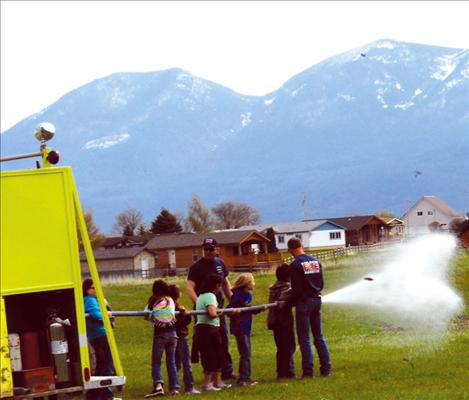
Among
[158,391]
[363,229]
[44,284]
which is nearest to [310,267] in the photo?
[158,391]

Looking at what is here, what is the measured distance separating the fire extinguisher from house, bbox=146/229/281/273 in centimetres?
8273

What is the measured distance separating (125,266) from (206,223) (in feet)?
200

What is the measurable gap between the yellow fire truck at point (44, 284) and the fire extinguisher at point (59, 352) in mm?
10

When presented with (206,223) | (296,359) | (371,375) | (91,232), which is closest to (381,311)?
(296,359)

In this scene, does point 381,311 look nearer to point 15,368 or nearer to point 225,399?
point 225,399

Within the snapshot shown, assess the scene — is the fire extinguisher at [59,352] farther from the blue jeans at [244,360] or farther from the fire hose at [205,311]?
the blue jeans at [244,360]

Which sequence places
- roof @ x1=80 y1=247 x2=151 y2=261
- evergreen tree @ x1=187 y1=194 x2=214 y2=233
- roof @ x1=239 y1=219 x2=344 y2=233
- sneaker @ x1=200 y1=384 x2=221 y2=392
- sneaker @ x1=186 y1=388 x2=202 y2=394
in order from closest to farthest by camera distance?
sneaker @ x1=186 y1=388 x2=202 y2=394, sneaker @ x1=200 y1=384 x2=221 y2=392, roof @ x1=80 y1=247 x2=151 y2=261, roof @ x1=239 y1=219 x2=344 y2=233, evergreen tree @ x1=187 y1=194 x2=214 y2=233

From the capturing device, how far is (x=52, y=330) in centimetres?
1393

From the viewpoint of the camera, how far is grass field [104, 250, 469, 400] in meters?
15.2

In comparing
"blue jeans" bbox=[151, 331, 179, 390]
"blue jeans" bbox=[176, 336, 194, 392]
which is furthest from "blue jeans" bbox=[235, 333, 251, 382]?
"blue jeans" bbox=[151, 331, 179, 390]

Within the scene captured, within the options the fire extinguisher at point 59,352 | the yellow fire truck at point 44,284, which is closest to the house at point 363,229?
the yellow fire truck at point 44,284

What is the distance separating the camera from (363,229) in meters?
Result: 150

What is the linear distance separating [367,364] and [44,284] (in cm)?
705

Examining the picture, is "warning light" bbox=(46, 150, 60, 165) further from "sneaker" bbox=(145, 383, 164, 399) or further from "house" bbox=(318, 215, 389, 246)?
"house" bbox=(318, 215, 389, 246)
